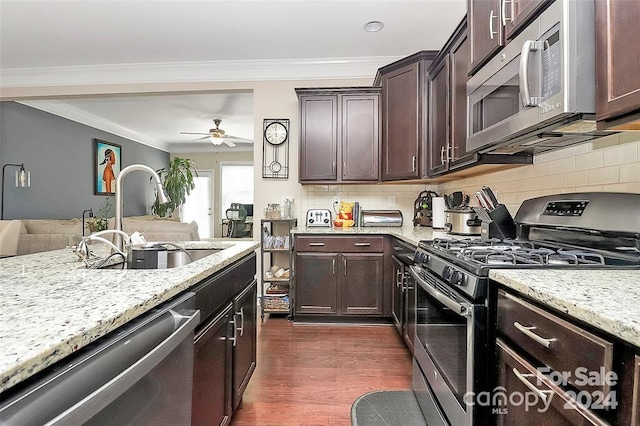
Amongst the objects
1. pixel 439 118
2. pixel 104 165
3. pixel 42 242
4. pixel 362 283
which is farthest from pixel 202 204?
pixel 439 118

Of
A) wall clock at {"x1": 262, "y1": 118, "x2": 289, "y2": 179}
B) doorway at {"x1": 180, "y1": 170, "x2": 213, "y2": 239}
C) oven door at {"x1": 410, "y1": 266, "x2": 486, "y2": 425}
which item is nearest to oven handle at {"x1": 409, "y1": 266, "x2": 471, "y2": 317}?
oven door at {"x1": 410, "y1": 266, "x2": 486, "y2": 425}

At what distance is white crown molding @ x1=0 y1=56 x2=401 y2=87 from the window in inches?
186

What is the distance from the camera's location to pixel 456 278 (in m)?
1.27

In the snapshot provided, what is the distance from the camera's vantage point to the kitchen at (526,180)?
1.44 m

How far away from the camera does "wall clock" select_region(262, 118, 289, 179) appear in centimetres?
383

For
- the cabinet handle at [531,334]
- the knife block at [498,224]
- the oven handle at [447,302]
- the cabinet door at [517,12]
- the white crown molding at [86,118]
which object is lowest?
the oven handle at [447,302]

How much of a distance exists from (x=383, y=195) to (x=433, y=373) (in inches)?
94.3

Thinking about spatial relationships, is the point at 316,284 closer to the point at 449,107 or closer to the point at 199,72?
the point at 449,107

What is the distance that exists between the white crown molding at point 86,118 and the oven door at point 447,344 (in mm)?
5591

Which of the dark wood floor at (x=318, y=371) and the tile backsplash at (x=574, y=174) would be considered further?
the dark wood floor at (x=318, y=371)

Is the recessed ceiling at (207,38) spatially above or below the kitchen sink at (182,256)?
above

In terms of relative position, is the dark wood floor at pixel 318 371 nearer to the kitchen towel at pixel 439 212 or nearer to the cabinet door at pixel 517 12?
the kitchen towel at pixel 439 212

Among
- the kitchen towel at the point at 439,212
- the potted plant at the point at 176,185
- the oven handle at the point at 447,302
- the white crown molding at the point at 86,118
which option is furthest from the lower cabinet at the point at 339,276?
the potted plant at the point at 176,185

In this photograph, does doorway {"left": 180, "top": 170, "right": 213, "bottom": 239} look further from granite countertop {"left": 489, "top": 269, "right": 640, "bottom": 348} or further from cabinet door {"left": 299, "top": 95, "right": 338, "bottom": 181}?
granite countertop {"left": 489, "top": 269, "right": 640, "bottom": 348}
